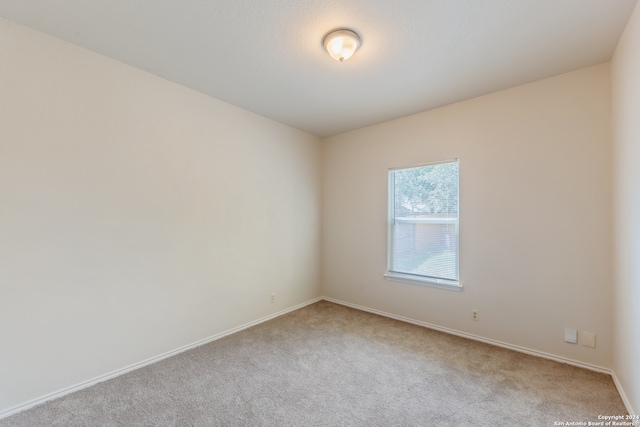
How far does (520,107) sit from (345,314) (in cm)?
297

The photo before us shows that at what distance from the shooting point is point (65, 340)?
1.94 m

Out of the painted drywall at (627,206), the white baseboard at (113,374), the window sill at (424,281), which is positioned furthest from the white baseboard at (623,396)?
the white baseboard at (113,374)

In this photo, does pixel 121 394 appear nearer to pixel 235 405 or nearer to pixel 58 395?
pixel 58 395

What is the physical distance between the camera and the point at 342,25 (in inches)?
69.8

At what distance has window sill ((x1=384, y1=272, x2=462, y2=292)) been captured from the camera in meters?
2.93

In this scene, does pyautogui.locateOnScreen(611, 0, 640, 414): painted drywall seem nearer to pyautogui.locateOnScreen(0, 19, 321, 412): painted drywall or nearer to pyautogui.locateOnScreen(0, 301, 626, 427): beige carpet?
pyautogui.locateOnScreen(0, 301, 626, 427): beige carpet

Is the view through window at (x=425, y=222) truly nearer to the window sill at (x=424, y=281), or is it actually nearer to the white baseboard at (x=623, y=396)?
the window sill at (x=424, y=281)

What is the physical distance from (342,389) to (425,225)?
201cm

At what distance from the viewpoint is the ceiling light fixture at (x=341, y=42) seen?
1.82 m

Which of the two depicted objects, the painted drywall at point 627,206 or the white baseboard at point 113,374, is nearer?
the painted drywall at point 627,206

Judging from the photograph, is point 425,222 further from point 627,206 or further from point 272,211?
point 272,211

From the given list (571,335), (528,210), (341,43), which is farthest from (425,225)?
(341,43)

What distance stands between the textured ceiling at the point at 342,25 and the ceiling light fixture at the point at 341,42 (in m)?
0.05

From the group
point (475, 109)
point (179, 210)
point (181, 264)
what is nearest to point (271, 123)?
point (179, 210)
